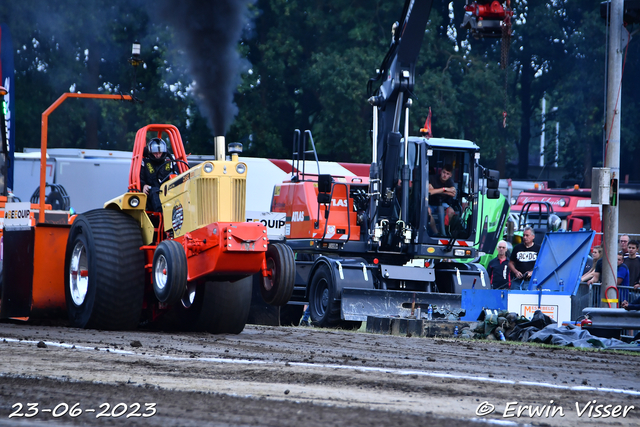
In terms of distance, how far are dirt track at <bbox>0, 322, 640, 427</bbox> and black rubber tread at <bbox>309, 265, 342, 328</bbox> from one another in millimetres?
3933

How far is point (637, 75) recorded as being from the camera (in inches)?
1412

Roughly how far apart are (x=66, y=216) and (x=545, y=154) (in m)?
32.2

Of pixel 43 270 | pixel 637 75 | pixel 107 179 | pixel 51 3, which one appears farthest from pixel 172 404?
pixel 637 75

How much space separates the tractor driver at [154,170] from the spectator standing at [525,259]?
262 inches

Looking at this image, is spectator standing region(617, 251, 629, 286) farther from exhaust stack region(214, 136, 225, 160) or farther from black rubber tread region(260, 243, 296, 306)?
exhaust stack region(214, 136, 225, 160)

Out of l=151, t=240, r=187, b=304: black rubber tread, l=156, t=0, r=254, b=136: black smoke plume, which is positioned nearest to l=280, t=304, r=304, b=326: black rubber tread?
l=156, t=0, r=254, b=136: black smoke plume

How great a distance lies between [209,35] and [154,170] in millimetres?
2065

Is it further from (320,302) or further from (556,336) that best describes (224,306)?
(320,302)

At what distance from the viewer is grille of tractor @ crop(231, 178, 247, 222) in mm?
9477

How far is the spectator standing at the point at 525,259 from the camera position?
14.9 m

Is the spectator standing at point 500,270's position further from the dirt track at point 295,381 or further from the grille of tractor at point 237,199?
the grille of tractor at point 237,199

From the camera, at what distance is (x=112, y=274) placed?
9828 mm

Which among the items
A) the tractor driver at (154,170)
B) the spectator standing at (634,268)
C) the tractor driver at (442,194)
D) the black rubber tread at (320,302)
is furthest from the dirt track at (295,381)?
the spectator standing at (634,268)

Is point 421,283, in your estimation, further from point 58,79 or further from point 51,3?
point 58,79
